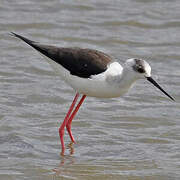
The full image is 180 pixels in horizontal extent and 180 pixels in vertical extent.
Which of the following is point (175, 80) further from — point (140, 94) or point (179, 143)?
point (179, 143)

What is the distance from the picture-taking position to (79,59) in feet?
26.7

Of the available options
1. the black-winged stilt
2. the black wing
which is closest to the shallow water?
the black-winged stilt

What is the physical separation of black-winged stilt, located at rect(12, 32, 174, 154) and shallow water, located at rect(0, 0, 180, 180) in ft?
2.33

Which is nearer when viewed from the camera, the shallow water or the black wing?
the shallow water

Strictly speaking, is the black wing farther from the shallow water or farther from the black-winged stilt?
the shallow water

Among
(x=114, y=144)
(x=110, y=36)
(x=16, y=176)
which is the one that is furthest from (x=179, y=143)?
(x=110, y=36)

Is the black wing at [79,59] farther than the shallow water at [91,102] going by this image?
Yes

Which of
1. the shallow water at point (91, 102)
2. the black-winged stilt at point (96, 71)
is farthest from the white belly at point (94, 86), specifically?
the shallow water at point (91, 102)

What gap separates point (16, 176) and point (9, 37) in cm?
617

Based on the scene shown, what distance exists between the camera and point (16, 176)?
696 cm

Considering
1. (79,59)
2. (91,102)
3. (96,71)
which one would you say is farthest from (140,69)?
(91,102)

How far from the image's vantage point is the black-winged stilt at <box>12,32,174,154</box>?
25.8ft

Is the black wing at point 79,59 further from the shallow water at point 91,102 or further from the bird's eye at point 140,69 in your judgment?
the shallow water at point 91,102

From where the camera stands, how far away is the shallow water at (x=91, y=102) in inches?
298
